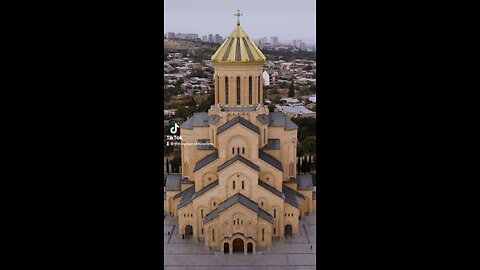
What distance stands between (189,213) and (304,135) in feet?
18.7

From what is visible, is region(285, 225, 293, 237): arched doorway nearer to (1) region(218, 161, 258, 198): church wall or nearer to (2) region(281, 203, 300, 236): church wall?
(2) region(281, 203, 300, 236): church wall

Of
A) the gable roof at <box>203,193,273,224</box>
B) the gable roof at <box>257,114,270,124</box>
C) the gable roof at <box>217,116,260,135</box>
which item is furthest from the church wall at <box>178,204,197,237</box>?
the gable roof at <box>257,114,270,124</box>

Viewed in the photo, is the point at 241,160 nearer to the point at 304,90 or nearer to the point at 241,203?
the point at 241,203

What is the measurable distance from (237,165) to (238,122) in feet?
4.30

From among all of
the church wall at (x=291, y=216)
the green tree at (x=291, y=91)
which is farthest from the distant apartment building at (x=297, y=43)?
the church wall at (x=291, y=216)

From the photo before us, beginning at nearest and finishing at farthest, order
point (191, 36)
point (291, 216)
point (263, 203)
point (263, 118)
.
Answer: point (191, 36) → point (263, 203) → point (291, 216) → point (263, 118)

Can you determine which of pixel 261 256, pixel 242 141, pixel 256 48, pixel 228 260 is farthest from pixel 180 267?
pixel 256 48

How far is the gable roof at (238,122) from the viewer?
13234 millimetres

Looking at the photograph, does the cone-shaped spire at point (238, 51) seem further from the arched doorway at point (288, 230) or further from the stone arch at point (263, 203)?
the arched doorway at point (288, 230)

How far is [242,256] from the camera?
12336 mm

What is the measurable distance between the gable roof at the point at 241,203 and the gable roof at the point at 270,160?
1.37 metres

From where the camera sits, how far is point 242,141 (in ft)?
43.5

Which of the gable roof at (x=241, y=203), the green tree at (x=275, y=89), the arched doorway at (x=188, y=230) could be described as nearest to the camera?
the gable roof at (x=241, y=203)

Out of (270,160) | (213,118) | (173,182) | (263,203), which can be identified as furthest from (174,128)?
(263,203)
